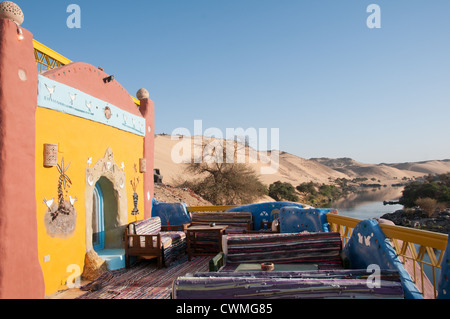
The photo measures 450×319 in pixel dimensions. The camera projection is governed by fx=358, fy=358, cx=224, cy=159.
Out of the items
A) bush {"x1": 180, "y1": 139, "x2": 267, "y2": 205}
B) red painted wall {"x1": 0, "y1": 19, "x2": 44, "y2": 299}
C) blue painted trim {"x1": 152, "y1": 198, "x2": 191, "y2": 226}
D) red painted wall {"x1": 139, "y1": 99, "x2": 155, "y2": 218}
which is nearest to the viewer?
red painted wall {"x1": 0, "y1": 19, "x2": 44, "y2": 299}

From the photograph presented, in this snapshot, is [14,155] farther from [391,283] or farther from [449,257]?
[449,257]

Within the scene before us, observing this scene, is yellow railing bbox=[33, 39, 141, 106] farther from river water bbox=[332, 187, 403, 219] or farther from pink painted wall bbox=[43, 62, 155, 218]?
river water bbox=[332, 187, 403, 219]

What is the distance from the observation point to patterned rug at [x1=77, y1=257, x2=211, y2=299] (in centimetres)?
546

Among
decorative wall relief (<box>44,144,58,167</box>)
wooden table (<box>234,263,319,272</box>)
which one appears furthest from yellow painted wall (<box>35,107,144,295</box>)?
wooden table (<box>234,263,319,272</box>)

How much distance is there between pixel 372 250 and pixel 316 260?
97 centimetres

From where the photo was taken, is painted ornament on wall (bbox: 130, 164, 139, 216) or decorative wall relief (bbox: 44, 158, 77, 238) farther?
painted ornament on wall (bbox: 130, 164, 139, 216)

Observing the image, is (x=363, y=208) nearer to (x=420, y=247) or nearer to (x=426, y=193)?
(x=426, y=193)

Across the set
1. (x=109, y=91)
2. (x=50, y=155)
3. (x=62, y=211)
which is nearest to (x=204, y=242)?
(x=62, y=211)

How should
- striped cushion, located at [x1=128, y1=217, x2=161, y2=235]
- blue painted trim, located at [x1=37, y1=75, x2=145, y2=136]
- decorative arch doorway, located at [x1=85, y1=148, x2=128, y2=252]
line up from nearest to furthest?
blue painted trim, located at [x1=37, y1=75, x2=145, y2=136] < striped cushion, located at [x1=128, y1=217, x2=161, y2=235] < decorative arch doorway, located at [x1=85, y1=148, x2=128, y2=252]

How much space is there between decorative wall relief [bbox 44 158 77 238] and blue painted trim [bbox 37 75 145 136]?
92cm

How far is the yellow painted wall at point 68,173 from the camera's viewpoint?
5188 millimetres

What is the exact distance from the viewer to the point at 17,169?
461 cm

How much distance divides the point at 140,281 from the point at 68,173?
221 cm

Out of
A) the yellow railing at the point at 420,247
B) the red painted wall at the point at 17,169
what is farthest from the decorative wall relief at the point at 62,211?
the yellow railing at the point at 420,247
